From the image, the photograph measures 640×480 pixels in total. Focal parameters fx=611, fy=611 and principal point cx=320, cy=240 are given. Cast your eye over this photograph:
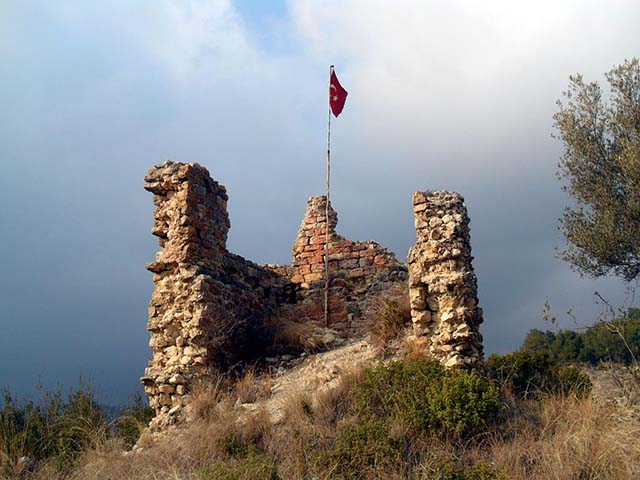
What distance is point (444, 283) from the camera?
9258mm

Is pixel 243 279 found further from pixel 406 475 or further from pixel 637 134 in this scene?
pixel 637 134

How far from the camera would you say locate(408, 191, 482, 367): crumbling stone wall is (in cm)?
895

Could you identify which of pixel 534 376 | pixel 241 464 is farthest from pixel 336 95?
pixel 241 464

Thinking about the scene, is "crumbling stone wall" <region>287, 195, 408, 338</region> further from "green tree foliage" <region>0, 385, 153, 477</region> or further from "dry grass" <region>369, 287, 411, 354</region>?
"green tree foliage" <region>0, 385, 153, 477</region>

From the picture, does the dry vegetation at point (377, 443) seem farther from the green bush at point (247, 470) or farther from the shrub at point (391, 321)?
the shrub at point (391, 321)

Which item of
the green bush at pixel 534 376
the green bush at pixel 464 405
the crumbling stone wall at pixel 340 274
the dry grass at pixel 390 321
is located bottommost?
the green bush at pixel 464 405

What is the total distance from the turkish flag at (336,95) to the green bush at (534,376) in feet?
25.3

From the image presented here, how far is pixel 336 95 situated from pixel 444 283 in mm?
7645

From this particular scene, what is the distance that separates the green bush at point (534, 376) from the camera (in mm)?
9133

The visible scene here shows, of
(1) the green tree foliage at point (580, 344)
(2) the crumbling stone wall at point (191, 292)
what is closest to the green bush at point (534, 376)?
(2) the crumbling stone wall at point (191, 292)

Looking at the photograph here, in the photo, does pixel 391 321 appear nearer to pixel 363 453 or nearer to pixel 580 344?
pixel 363 453

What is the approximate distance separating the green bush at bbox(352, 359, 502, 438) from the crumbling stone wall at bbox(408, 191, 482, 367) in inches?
18.1

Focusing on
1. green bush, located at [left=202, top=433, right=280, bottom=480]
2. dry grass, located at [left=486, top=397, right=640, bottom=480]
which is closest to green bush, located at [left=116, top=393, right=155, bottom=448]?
green bush, located at [left=202, top=433, right=280, bottom=480]

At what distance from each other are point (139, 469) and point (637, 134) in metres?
12.3
